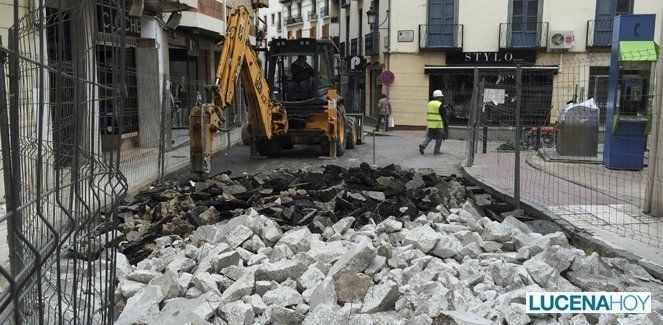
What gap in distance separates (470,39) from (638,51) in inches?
605

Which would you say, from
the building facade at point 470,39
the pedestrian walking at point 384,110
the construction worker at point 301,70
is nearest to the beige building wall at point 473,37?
the building facade at point 470,39

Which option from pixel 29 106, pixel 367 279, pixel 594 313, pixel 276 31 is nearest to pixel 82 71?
pixel 29 106

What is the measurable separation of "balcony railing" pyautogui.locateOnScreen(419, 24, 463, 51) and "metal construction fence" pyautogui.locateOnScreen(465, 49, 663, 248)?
1013cm

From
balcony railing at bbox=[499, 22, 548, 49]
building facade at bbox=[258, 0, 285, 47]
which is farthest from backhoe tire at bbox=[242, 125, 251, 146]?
building facade at bbox=[258, 0, 285, 47]

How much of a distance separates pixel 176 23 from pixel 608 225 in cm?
1277

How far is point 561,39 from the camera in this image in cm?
2483

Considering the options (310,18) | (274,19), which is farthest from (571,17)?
(274,19)

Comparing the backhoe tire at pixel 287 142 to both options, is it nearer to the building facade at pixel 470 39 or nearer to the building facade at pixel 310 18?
the building facade at pixel 470 39

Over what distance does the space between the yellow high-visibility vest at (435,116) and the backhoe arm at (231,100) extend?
3.88m

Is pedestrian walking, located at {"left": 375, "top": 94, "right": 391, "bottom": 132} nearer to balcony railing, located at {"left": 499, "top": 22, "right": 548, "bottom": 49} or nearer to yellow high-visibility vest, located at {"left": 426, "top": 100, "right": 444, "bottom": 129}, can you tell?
balcony railing, located at {"left": 499, "top": 22, "right": 548, "bottom": 49}

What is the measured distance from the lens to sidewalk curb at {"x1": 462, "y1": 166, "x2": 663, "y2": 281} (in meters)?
5.20

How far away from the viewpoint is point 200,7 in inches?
731

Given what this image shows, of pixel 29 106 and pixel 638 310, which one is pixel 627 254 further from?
pixel 29 106

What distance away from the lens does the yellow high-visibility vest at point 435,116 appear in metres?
14.7
